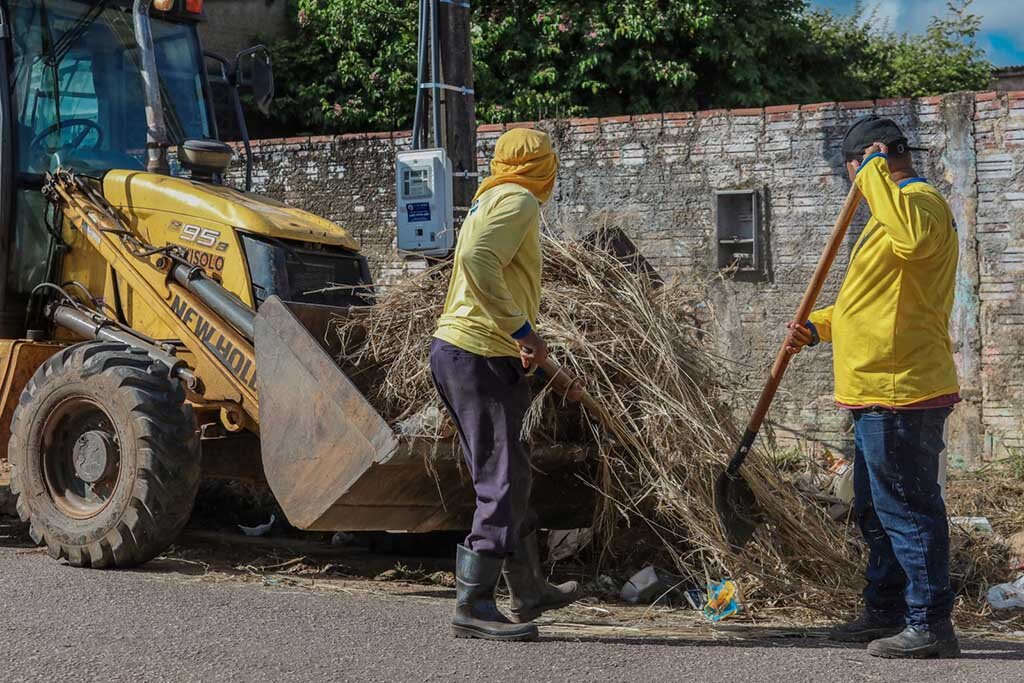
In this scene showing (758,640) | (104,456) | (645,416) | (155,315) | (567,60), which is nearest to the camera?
(758,640)

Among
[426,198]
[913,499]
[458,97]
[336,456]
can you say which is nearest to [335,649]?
[336,456]

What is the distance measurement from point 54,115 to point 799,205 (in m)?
5.67

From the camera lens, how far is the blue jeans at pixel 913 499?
4895mm

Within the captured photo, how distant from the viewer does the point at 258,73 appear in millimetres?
8000

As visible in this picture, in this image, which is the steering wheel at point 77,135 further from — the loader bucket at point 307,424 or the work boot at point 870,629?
the work boot at point 870,629

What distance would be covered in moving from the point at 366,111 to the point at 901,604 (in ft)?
40.5

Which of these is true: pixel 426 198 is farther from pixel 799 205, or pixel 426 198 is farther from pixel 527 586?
pixel 799 205

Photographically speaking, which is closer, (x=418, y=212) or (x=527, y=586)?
(x=527, y=586)

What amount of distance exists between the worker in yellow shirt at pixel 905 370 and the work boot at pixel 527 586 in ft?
4.24

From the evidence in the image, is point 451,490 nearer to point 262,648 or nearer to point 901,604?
point 262,648

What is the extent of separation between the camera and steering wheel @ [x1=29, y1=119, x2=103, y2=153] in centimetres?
753

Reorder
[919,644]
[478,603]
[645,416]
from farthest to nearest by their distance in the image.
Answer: [645,416], [478,603], [919,644]

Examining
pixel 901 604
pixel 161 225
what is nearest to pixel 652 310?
pixel 901 604

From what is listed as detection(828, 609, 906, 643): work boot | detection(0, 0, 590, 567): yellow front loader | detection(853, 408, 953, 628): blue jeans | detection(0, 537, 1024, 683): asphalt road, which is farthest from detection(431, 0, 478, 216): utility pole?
detection(828, 609, 906, 643): work boot
